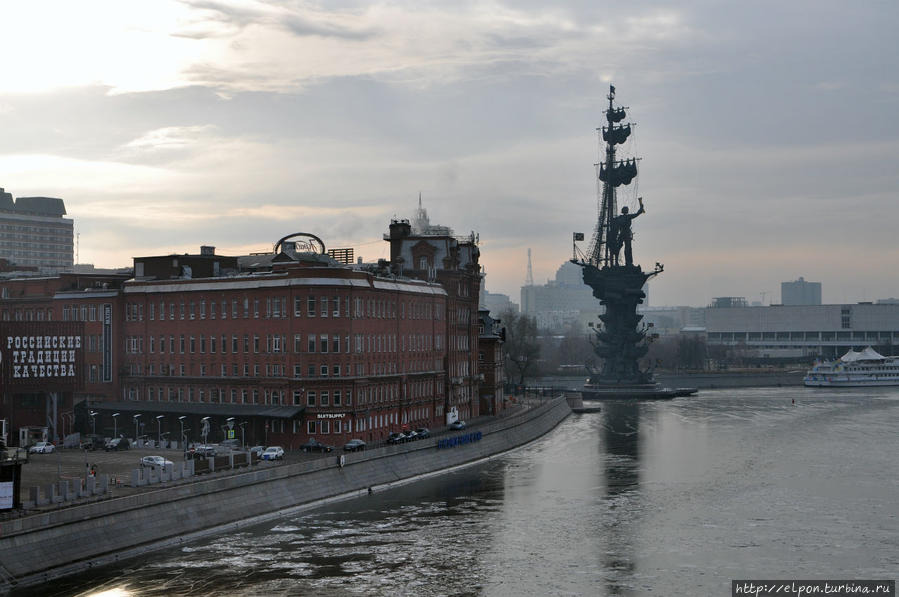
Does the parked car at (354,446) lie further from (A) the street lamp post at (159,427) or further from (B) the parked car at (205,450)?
(A) the street lamp post at (159,427)

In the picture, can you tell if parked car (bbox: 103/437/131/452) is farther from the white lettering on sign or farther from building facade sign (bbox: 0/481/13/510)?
building facade sign (bbox: 0/481/13/510)

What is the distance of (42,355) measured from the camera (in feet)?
272

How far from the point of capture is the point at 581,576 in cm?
5294

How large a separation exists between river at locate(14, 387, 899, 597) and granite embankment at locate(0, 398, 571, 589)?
46.6 inches

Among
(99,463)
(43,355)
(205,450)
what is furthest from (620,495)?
(43,355)

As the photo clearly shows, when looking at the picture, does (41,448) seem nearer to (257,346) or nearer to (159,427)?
(159,427)

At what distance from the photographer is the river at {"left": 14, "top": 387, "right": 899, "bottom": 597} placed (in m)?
51.5

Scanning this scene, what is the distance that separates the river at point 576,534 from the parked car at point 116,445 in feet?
76.1

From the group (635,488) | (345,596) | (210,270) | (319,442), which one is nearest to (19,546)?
(345,596)

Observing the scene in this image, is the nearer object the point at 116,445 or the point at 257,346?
the point at 116,445

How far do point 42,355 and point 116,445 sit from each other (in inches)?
366

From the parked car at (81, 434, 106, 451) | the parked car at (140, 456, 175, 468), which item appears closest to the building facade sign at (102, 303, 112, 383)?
the parked car at (81, 434, 106, 451)

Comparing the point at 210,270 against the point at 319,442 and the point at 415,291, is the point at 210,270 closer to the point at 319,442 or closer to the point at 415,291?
the point at 415,291

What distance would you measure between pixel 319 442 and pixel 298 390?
4.83m
